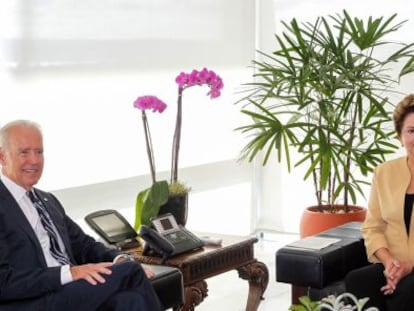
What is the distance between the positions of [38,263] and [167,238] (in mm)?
854

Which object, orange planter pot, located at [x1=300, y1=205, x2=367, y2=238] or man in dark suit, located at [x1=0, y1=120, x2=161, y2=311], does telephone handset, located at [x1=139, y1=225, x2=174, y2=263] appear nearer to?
man in dark suit, located at [x1=0, y1=120, x2=161, y2=311]

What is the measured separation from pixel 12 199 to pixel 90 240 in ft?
1.53

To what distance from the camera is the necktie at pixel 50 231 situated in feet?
10.8

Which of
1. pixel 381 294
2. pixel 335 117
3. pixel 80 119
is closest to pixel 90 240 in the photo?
pixel 381 294

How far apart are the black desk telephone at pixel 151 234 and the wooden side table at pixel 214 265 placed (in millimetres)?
42

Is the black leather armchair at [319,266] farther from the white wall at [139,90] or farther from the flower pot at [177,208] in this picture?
the white wall at [139,90]

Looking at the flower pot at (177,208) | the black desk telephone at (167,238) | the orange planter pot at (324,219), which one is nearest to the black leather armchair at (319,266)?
the black desk telephone at (167,238)

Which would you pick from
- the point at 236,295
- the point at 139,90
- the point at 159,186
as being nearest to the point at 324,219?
the point at 236,295

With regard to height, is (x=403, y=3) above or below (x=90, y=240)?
above

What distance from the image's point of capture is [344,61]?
16.9 feet

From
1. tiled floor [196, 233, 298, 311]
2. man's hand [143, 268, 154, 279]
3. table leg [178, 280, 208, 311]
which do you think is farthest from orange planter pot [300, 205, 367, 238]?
man's hand [143, 268, 154, 279]

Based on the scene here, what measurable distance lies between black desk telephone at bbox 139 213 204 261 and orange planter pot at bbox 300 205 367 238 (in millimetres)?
1414

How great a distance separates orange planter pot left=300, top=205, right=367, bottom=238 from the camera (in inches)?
203

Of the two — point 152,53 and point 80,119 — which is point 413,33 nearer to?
point 152,53
